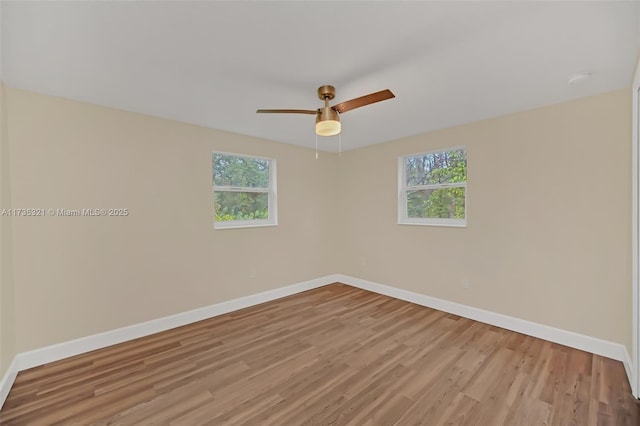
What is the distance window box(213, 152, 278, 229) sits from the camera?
3.54 metres

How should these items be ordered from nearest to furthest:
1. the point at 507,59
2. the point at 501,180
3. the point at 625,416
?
the point at 625,416 < the point at 507,59 < the point at 501,180

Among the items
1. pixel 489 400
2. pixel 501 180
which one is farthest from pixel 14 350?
pixel 501 180

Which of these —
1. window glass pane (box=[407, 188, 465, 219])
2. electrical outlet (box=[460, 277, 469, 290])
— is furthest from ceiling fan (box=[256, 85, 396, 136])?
electrical outlet (box=[460, 277, 469, 290])

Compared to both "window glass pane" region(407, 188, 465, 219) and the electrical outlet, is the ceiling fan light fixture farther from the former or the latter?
the electrical outlet

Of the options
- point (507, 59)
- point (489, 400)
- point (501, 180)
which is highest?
point (507, 59)

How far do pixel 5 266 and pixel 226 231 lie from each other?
1.91 m

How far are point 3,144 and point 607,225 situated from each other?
5195mm

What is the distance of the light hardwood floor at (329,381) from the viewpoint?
1.73 metres

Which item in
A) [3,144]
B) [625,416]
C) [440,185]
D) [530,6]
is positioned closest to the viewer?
[530,6]

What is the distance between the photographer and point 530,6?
54.1 inches

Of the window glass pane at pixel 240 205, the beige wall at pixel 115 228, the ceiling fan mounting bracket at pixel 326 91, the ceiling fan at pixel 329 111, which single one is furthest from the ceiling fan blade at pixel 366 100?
the window glass pane at pixel 240 205

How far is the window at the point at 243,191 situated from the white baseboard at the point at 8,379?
2009 mm

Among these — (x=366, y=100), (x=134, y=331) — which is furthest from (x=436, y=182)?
(x=134, y=331)

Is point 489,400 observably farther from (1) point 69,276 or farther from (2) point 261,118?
(1) point 69,276
